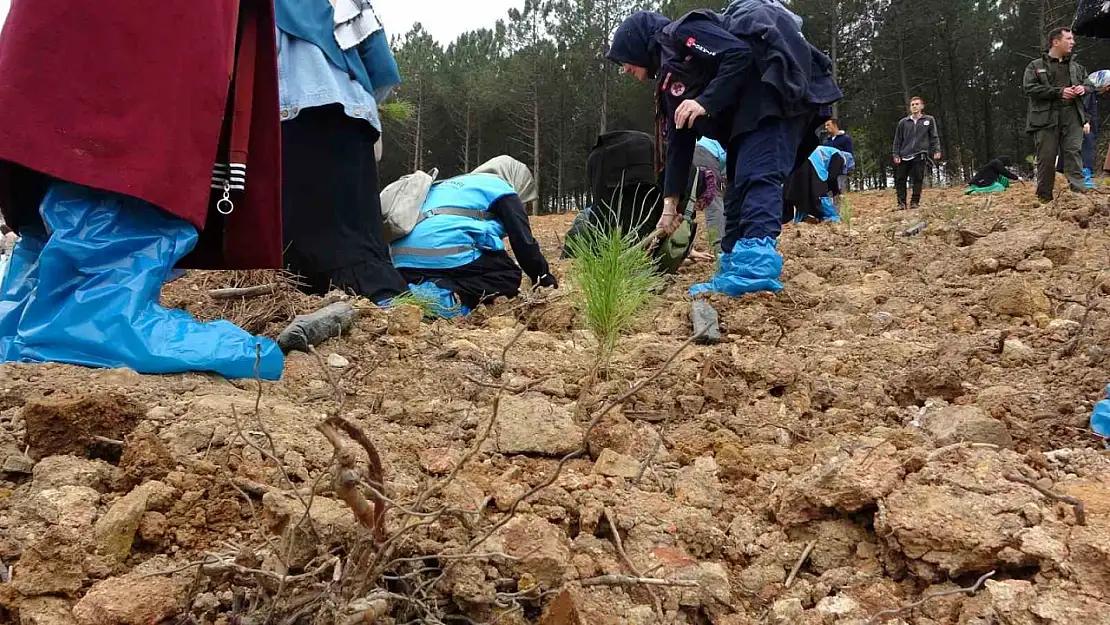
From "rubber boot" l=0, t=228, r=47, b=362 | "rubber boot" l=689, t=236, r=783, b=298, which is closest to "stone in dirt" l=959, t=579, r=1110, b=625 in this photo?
"rubber boot" l=0, t=228, r=47, b=362

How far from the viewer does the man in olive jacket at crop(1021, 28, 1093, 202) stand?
5930mm

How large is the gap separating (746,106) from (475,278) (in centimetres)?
147

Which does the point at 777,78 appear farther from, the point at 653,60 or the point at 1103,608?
the point at 1103,608

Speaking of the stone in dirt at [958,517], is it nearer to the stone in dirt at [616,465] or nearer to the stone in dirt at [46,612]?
the stone in dirt at [616,465]

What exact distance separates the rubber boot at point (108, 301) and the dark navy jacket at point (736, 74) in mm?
2299

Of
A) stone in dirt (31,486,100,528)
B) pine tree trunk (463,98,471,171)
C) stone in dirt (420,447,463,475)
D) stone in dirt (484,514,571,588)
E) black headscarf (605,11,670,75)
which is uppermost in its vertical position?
pine tree trunk (463,98,471,171)

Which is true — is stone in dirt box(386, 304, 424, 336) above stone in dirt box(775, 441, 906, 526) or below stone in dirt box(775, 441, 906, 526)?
above

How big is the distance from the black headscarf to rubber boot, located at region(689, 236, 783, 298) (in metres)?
1.13

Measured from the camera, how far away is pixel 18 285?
71.9 inches

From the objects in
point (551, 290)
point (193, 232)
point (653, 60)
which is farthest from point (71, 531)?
point (653, 60)

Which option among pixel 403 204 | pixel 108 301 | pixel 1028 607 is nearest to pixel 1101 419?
pixel 1028 607

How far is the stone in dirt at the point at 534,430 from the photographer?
1.46 m

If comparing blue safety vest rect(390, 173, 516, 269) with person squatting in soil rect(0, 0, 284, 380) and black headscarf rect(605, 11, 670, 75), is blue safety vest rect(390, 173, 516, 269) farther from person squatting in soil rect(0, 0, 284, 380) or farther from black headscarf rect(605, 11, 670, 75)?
person squatting in soil rect(0, 0, 284, 380)

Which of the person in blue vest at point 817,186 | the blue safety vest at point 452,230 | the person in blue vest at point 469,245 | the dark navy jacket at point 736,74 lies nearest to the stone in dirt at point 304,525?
the person in blue vest at point 469,245
